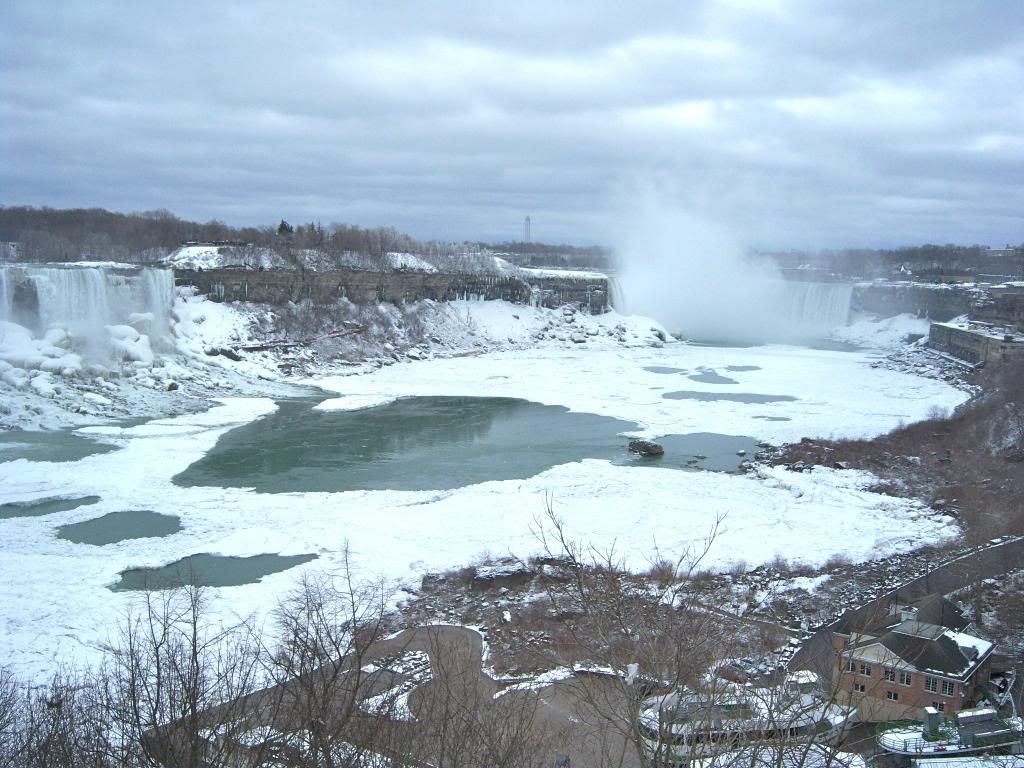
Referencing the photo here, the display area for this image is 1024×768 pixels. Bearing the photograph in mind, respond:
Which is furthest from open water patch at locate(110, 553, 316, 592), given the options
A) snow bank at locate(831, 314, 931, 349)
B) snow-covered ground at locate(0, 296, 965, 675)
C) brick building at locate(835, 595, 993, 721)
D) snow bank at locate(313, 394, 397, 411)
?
snow bank at locate(831, 314, 931, 349)

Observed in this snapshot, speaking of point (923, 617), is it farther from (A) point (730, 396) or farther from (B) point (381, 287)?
(B) point (381, 287)

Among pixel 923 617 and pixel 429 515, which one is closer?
pixel 923 617

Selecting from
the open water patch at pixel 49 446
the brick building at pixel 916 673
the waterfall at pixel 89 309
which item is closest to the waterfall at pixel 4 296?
the waterfall at pixel 89 309

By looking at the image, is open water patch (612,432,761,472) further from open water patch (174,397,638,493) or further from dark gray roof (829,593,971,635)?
dark gray roof (829,593,971,635)

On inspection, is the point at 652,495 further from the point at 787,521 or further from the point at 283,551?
the point at 283,551

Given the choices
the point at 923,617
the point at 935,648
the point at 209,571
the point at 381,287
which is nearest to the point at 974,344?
the point at 381,287

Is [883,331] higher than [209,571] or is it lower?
higher
